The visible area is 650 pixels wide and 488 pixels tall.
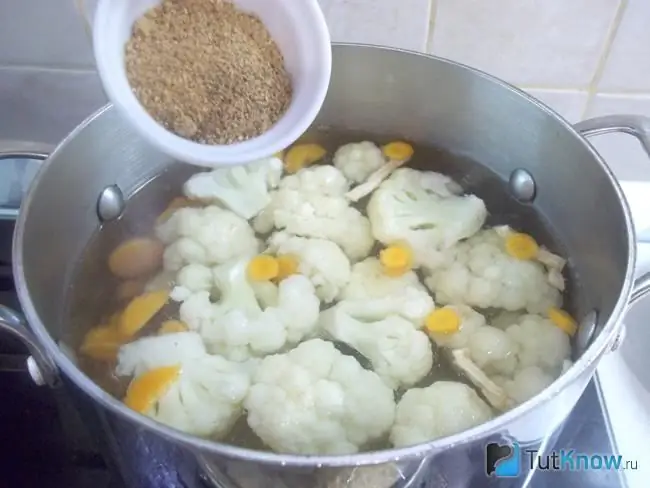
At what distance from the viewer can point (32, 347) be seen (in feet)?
1.97

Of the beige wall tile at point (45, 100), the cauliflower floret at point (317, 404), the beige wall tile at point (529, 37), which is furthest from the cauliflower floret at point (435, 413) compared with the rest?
the beige wall tile at point (45, 100)

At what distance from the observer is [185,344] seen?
724 mm

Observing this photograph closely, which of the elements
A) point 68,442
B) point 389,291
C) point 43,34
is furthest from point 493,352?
point 43,34

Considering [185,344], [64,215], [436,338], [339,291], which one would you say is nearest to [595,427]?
[436,338]

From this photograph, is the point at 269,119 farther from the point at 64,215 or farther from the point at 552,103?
the point at 552,103

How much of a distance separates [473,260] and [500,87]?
7.8 inches

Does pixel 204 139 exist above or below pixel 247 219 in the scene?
above

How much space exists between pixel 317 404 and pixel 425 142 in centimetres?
43

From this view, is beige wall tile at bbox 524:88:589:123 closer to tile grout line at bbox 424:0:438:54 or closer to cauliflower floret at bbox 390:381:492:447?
tile grout line at bbox 424:0:438:54

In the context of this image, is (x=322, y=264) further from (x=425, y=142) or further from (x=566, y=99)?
(x=566, y=99)

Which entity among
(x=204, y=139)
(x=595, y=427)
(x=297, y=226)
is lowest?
(x=595, y=427)

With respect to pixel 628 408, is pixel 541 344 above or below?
above

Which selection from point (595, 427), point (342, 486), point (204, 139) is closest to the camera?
point (342, 486)

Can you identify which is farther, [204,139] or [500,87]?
[500,87]
